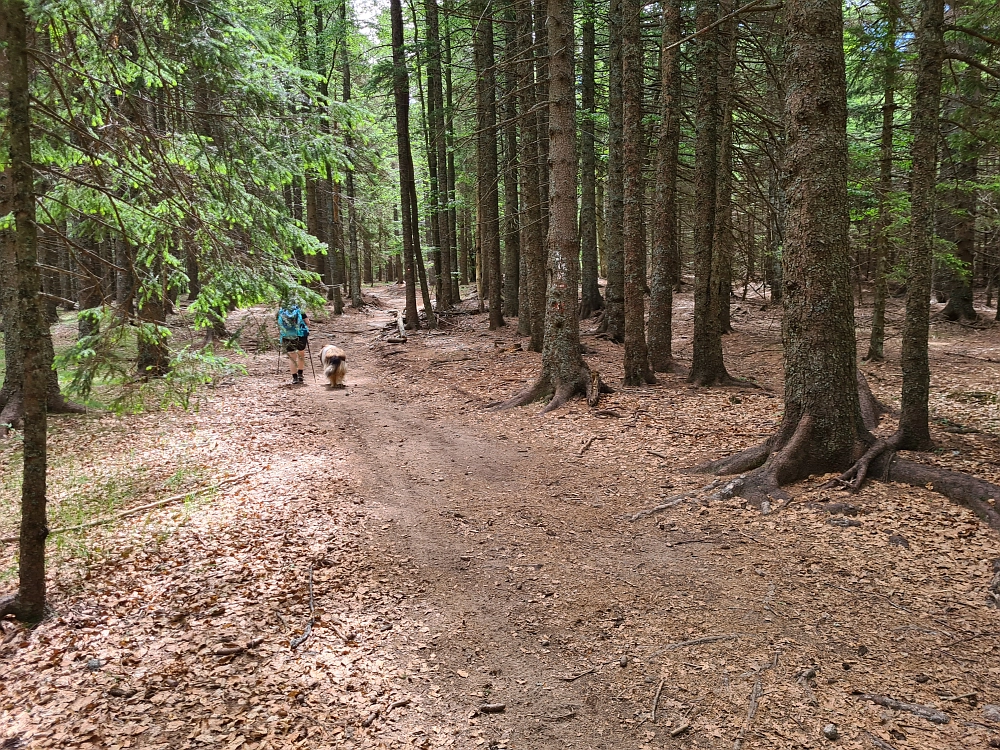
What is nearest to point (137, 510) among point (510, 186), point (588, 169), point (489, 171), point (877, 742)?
point (877, 742)

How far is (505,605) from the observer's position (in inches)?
185

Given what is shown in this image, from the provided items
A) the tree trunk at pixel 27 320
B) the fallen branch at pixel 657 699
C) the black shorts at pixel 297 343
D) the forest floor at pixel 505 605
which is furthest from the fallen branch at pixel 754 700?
the black shorts at pixel 297 343

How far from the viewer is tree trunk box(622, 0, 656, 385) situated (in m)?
10.6

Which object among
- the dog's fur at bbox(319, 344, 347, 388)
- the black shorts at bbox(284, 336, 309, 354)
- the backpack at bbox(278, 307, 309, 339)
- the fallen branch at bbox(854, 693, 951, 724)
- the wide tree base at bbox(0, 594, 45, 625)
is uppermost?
the backpack at bbox(278, 307, 309, 339)

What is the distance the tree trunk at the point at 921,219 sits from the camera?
5.82 m

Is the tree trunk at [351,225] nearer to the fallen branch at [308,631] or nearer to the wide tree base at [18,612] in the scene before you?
the wide tree base at [18,612]

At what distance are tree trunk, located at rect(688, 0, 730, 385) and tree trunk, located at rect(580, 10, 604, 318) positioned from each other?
15.8ft

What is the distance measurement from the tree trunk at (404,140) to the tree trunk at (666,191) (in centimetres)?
1007

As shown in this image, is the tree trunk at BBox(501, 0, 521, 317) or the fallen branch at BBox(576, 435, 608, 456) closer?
the fallen branch at BBox(576, 435, 608, 456)

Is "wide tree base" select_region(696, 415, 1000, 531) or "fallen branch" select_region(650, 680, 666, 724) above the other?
"wide tree base" select_region(696, 415, 1000, 531)

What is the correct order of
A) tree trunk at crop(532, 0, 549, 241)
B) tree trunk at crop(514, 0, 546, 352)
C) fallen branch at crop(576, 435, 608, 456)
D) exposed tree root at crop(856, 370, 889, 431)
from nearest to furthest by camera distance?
exposed tree root at crop(856, 370, 889, 431), fallen branch at crop(576, 435, 608, 456), tree trunk at crop(532, 0, 549, 241), tree trunk at crop(514, 0, 546, 352)

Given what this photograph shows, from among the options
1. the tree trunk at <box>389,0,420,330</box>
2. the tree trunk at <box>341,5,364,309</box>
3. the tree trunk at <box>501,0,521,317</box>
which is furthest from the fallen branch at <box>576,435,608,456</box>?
the tree trunk at <box>341,5,364,309</box>

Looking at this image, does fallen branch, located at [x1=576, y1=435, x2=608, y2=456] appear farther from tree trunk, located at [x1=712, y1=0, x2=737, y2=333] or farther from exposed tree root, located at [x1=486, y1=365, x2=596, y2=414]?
→ tree trunk, located at [x1=712, y1=0, x2=737, y2=333]


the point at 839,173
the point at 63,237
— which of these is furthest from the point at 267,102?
the point at 839,173
